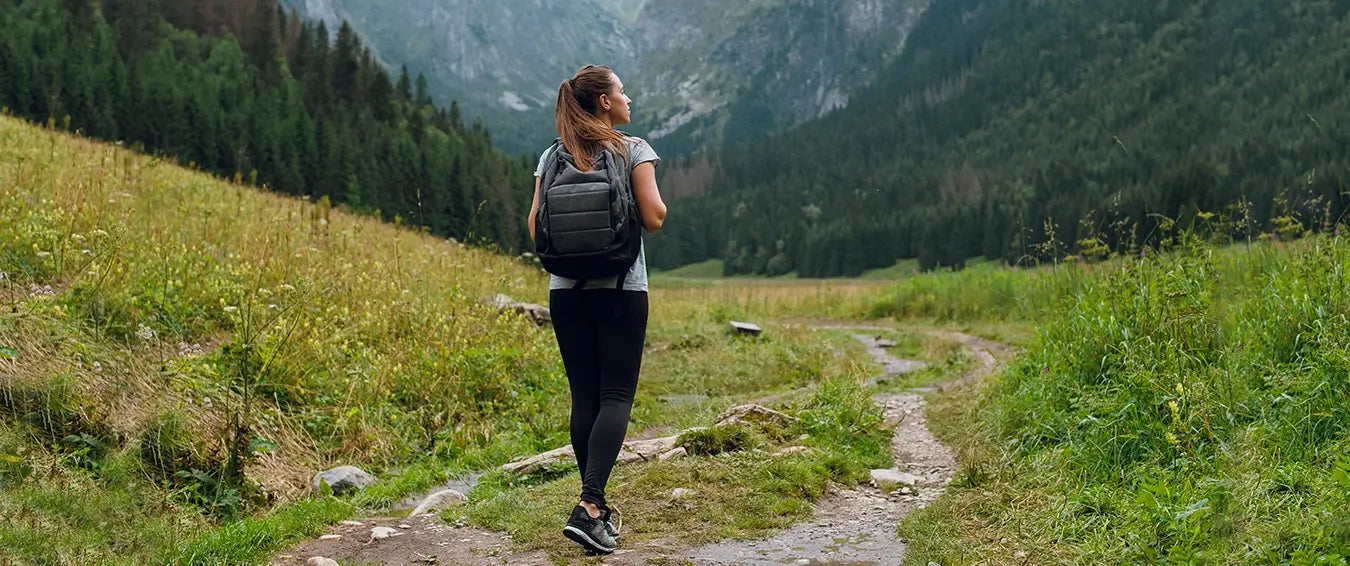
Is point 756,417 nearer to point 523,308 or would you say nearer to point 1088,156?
point 523,308

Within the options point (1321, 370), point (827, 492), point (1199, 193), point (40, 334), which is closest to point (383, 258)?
point (40, 334)

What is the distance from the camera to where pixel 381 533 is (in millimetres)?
5109

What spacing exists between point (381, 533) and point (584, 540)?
1.41 metres

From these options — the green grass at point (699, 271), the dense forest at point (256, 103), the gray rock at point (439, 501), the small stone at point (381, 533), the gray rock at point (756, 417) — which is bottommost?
the green grass at point (699, 271)

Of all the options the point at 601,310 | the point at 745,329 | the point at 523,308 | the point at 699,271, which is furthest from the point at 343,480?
the point at 699,271

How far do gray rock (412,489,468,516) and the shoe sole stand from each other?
5.16 feet

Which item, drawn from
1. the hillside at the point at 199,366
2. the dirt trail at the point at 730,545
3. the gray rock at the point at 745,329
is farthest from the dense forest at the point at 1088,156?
the dirt trail at the point at 730,545

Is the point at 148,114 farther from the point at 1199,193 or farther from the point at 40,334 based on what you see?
the point at 1199,193

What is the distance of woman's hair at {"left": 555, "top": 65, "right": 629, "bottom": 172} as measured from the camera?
4.63 metres

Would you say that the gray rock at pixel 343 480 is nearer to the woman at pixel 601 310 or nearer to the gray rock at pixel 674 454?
the gray rock at pixel 674 454

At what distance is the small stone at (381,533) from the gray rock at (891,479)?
335 centimetres

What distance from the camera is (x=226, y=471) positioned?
5922 millimetres

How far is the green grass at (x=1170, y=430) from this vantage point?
4043mm

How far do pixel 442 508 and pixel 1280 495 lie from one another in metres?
4.78
